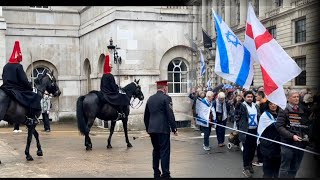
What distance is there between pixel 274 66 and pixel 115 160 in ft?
15.7

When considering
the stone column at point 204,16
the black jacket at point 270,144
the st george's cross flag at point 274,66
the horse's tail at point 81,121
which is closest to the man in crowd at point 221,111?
the horse's tail at point 81,121

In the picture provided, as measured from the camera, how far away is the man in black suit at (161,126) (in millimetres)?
8098

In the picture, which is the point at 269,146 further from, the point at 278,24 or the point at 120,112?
the point at 278,24

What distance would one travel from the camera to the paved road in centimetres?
867

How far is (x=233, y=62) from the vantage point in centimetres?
845

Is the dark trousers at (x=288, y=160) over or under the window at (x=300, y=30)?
under

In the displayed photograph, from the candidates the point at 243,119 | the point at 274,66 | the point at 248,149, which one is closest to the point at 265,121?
the point at 274,66

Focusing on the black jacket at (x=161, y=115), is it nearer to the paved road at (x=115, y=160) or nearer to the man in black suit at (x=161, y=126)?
the man in black suit at (x=161, y=126)

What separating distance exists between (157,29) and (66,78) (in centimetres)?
745

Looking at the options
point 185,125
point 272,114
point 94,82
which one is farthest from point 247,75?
point 94,82

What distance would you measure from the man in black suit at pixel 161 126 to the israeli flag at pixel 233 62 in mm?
1216

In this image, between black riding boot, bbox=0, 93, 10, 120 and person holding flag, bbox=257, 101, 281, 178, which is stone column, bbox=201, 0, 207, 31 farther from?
person holding flag, bbox=257, 101, 281, 178

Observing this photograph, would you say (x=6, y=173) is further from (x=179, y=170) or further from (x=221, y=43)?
(x=221, y=43)

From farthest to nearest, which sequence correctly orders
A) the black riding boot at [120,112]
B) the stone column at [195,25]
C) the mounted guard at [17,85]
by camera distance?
the stone column at [195,25], the black riding boot at [120,112], the mounted guard at [17,85]
